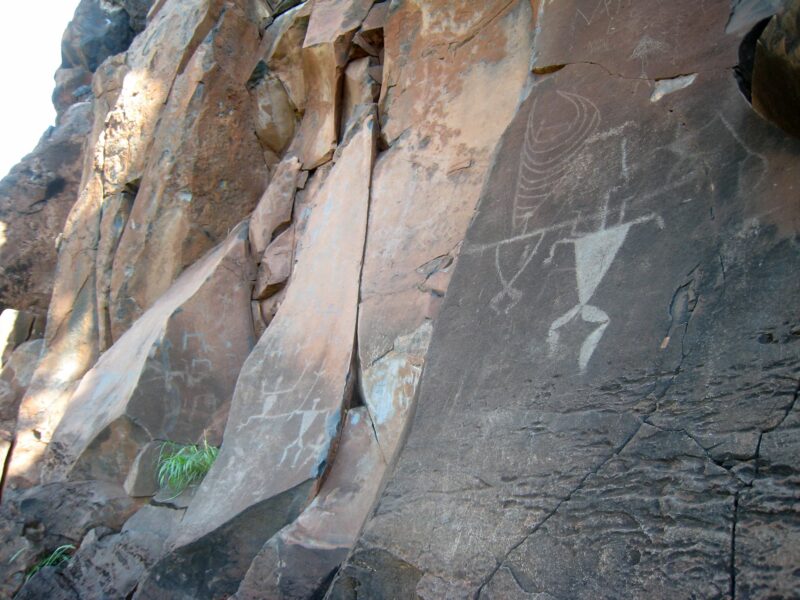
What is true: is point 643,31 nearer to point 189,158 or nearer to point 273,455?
point 273,455

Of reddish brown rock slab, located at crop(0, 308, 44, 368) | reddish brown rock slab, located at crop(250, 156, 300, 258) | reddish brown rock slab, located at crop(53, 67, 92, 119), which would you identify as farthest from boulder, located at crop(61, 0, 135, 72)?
reddish brown rock slab, located at crop(250, 156, 300, 258)

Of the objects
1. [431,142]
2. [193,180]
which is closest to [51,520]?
[193,180]

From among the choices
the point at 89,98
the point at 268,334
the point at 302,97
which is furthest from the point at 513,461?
the point at 89,98

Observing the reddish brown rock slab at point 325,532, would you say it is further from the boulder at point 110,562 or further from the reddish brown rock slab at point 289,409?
the boulder at point 110,562

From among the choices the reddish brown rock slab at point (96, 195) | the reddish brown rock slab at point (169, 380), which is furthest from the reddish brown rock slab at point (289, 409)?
the reddish brown rock slab at point (96, 195)

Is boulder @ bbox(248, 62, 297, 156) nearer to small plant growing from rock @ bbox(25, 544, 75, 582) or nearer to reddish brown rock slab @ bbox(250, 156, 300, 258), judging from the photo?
reddish brown rock slab @ bbox(250, 156, 300, 258)

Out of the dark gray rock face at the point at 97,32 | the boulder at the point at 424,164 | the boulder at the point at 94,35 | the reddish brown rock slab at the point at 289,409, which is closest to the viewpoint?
the reddish brown rock slab at the point at 289,409

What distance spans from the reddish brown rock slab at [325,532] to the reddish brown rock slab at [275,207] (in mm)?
1891

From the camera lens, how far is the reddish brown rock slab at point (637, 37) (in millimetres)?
2109

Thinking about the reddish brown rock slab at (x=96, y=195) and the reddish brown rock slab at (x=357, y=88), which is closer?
the reddish brown rock slab at (x=357, y=88)

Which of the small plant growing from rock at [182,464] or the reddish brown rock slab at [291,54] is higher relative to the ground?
the reddish brown rock slab at [291,54]

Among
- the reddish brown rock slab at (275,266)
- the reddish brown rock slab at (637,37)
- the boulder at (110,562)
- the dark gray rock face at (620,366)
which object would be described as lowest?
the boulder at (110,562)

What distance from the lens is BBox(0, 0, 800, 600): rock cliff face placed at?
154 centimetres

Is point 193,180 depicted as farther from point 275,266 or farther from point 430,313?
point 430,313
